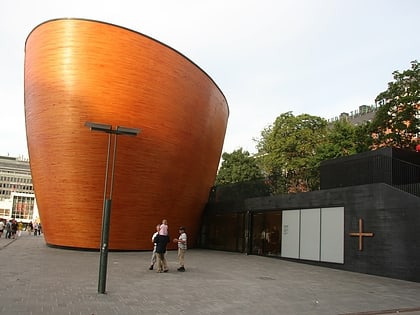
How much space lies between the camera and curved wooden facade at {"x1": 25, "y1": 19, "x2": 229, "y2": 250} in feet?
63.2

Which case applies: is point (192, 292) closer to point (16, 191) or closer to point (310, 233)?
point (310, 233)

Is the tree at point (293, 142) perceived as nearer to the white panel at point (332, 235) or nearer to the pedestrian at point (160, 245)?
the white panel at point (332, 235)

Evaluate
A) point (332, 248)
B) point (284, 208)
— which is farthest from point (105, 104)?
point (332, 248)

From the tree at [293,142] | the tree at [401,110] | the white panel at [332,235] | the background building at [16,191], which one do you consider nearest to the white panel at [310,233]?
the white panel at [332,235]

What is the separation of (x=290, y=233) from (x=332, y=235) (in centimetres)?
294

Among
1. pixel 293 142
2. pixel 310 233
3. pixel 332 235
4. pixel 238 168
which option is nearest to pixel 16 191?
pixel 238 168

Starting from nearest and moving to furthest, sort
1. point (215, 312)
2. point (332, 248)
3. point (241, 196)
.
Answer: point (215, 312), point (332, 248), point (241, 196)

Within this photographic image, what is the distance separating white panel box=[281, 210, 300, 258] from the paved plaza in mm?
4818

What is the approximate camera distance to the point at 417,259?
1295 cm

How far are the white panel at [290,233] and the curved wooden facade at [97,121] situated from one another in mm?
6161

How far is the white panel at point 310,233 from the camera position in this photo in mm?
17469

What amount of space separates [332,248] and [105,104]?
39.5 feet

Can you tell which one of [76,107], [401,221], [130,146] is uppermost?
[76,107]

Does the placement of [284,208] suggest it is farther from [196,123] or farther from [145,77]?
[145,77]
